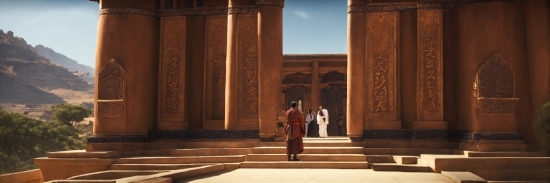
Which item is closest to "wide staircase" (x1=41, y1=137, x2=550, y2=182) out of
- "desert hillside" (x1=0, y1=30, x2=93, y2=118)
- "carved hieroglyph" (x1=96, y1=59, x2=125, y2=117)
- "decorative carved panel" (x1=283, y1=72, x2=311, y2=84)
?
"carved hieroglyph" (x1=96, y1=59, x2=125, y2=117)

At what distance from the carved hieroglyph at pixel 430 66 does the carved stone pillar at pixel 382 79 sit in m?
0.55

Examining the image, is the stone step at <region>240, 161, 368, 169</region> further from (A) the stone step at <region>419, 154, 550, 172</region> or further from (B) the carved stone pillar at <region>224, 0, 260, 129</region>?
(B) the carved stone pillar at <region>224, 0, 260, 129</region>

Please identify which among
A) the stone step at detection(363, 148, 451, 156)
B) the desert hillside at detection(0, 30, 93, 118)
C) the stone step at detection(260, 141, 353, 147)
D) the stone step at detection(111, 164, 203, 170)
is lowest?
the stone step at detection(111, 164, 203, 170)

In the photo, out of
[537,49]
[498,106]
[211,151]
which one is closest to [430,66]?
[498,106]

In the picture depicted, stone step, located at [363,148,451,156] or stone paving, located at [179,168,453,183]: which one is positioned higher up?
stone step, located at [363,148,451,156]

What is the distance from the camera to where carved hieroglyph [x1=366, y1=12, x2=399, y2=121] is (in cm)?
1459

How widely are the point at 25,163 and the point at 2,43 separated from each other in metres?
75.2

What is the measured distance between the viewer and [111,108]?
14.6 meters

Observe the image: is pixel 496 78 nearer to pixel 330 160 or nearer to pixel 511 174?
pixel 511 174

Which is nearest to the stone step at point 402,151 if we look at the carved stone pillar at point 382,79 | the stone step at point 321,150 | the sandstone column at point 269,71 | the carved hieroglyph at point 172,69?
the stone step at point 321,150

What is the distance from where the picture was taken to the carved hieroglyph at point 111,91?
47.7ft

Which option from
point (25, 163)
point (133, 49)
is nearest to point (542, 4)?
point (133, 49)

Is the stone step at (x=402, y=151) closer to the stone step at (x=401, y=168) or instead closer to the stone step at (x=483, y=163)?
the stone step at (x=401, y=168)

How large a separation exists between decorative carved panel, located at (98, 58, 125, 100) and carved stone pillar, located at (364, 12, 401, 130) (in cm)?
604
